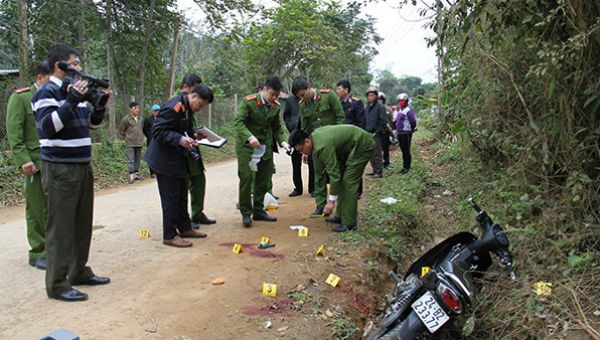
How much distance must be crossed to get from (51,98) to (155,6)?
1107 cm

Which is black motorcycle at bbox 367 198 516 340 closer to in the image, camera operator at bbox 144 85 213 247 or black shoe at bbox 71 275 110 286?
black shoe at bbox 71 275 110 286

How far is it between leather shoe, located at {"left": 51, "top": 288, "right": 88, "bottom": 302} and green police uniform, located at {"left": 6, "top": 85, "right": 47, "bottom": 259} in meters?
0.97

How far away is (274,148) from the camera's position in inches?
260

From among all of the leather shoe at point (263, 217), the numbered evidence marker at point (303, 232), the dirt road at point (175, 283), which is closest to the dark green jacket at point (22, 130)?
the dirt road at point (175, 283)

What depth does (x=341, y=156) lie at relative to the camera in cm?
577

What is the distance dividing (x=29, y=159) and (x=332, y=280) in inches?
121

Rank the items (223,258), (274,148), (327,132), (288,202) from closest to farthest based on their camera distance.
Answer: (223,258) < (327,132) < (274,148) < (288,202)

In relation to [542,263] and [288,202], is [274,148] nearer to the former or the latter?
[288,202]

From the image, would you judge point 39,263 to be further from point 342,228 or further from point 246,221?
point 342,228

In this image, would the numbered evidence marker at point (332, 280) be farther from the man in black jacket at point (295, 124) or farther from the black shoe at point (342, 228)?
the man in black jacket at point (295, 124)

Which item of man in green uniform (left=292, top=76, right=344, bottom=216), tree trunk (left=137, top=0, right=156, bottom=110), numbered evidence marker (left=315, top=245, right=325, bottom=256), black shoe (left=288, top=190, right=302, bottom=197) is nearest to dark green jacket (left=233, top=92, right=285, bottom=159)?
man in green uniform (left=292, top=76, right=344, bottom=216)

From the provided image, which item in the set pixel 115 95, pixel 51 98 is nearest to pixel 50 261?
pixel 51 98

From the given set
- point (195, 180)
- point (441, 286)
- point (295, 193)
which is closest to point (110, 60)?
point (295, 193)

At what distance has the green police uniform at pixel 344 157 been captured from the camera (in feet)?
17.8
